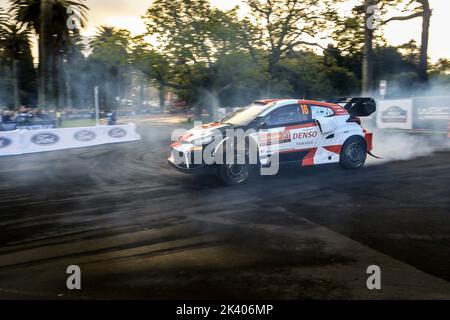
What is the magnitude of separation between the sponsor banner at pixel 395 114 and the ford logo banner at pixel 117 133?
13765mm

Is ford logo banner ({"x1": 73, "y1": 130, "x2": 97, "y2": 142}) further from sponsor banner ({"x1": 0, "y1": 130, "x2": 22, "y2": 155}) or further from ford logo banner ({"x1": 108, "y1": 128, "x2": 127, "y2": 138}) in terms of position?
sponsor banner ({"x1": 0, "y1": 130, "x2": 22, "y2": 155})

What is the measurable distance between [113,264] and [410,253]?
11.1ft

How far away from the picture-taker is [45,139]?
17.2 meters

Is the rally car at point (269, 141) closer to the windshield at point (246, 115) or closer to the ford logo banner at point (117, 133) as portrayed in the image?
the windshield at point (246, 115)

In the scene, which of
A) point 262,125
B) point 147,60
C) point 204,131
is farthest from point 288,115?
point 147,60

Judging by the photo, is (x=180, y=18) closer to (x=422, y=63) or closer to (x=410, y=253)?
(x=422, y=63)

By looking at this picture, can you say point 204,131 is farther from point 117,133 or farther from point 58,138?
point 117,133

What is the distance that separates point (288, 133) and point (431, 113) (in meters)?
14.6

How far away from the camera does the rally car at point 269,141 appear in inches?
340

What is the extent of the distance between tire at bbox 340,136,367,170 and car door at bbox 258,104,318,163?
3.34 ft

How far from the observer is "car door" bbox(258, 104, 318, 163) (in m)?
8.88

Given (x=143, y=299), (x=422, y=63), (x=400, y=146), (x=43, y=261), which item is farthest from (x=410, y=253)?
(x=422, y=63)

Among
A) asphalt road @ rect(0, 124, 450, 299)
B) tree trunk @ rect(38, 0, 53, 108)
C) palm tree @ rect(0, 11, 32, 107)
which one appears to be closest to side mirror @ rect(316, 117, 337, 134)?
asphalt road @ rect(0, 124, 450, 299)

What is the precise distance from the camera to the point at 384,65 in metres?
59.7
